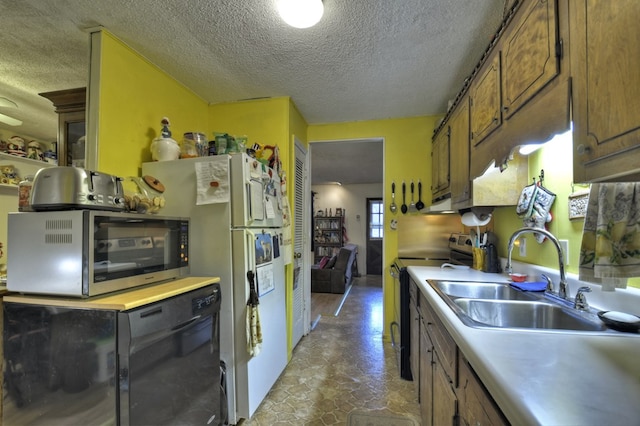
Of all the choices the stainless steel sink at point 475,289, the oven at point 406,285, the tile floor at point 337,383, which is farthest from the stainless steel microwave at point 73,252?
the oven at point 406,285

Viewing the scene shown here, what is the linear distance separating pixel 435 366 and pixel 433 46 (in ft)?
6.28

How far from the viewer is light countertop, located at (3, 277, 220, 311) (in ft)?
3.43

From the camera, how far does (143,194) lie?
157cm

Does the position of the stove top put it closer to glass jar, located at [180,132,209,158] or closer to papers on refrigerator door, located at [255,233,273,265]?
papers on refrigerator door, located at [255,233,273,265]

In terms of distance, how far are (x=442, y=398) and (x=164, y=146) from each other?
6.89 feet

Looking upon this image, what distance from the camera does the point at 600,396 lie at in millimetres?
567

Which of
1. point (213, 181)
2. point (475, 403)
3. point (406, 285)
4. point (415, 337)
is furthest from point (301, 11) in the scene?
point (415, 337)

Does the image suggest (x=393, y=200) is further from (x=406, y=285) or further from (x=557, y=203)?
(x=557, y=203)

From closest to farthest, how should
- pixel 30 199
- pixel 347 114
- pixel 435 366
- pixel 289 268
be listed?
1. pixel 30 199
2. pixel 435 366
3. pixel 289 268
4. pixel 347 114

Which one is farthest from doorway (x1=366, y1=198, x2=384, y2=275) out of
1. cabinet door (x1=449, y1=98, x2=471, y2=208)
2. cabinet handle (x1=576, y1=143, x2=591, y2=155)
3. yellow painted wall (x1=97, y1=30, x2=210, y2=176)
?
cabinet handle (x1=576, y1=143, x2=591, y2=155)

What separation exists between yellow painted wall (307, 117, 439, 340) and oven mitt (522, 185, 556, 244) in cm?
142

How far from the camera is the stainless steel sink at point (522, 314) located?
116cm

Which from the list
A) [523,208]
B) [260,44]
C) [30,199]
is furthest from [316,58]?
[30,199]

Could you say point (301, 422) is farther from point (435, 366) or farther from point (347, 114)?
point (347, 114)
